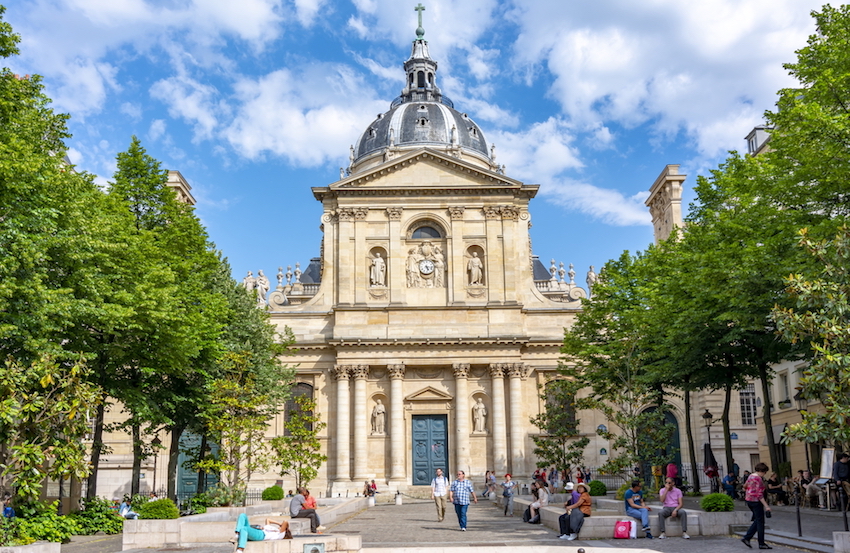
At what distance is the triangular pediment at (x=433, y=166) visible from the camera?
166 ft

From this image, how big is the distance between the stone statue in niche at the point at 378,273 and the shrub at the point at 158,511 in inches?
1109

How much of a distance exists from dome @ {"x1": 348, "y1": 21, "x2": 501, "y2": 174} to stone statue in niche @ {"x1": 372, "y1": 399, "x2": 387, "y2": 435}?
29189 millimetres

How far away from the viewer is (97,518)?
25188 millimetres

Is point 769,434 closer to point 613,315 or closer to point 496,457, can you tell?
point 613,315

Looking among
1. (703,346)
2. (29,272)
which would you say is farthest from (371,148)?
(29,272)

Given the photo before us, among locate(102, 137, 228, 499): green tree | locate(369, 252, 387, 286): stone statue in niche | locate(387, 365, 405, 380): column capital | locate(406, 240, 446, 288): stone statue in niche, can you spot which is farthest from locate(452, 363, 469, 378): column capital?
locate(102, 137, 228, 499): green tree

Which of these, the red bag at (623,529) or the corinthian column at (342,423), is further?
the corinthian column at (342,423)

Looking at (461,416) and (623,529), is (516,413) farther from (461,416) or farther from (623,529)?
(623,529)

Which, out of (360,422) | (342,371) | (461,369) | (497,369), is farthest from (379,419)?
(497,369)

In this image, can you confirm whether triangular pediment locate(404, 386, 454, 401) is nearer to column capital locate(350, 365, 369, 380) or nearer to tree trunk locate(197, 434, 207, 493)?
column capital locate(350, 365, 369, 380)

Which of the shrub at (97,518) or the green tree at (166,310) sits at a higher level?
the green tree at (166,310)

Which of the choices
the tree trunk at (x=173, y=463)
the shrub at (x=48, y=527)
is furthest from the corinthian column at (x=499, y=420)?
the shrub at (x=48, y=527)

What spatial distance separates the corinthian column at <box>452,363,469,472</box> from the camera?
155 feet

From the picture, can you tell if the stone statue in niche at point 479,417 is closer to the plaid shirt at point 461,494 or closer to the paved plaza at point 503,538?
the paved plaza at point 503,538
